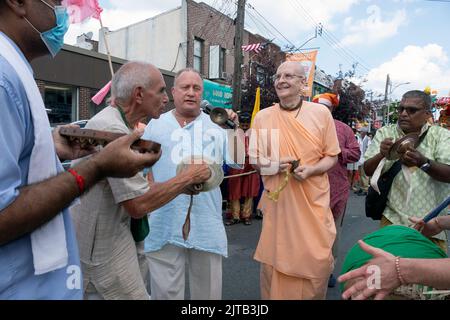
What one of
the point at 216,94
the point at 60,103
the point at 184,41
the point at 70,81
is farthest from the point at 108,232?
the point at 184,41

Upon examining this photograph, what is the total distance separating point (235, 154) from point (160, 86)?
1.01m

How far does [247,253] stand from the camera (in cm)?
537

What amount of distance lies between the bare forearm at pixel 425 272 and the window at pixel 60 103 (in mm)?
12496

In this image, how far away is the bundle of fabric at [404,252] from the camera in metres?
1.53

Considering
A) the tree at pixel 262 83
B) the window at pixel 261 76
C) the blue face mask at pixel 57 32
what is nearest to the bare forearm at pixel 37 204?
the blue face mask at pixel 57 32

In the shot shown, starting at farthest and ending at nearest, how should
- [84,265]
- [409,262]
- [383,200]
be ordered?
[383,200] < [84,265] < [409,262]

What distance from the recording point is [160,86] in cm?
223

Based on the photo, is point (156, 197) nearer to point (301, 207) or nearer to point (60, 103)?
point (301, 207)

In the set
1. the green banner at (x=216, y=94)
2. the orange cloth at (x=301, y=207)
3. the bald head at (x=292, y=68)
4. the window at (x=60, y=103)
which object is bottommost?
the orange cloth at (x=301, y=207)

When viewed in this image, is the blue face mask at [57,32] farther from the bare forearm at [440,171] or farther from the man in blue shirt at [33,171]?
the bare forearm at [440,171]
